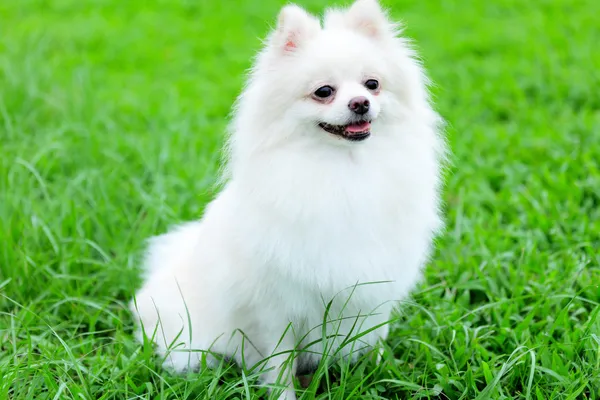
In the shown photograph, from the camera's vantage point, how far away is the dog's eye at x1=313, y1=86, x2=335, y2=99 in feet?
7.32

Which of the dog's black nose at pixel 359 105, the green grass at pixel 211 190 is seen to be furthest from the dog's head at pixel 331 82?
the green grass at pixel 211 190

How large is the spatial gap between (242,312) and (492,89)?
10.8 feet

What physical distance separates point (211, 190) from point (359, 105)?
3.70ft

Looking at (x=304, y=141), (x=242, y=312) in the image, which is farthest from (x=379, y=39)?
(x=242, y=312)

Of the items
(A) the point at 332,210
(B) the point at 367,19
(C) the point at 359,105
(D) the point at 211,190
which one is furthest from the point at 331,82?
(D) the point at 211,190

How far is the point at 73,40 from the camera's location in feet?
20.3

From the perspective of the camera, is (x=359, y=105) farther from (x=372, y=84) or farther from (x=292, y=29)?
(x=292, y=29)

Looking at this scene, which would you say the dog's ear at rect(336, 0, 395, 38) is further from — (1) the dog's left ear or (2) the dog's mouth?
(2) the dog's mouth

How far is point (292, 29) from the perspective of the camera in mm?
2246

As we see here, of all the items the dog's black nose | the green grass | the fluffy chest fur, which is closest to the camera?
the dog's black nose

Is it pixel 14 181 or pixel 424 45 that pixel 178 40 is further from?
pixel 14 181

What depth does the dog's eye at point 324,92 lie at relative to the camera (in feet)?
7.32

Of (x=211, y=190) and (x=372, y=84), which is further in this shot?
(x=211, y=190)

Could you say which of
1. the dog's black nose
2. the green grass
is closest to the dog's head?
the dog's black nose
